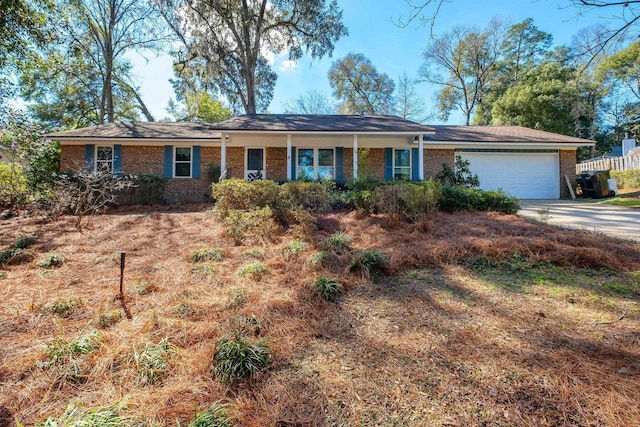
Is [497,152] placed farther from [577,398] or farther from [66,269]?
[66,269]

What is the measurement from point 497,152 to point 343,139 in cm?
751

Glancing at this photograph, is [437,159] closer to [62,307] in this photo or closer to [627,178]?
[627,178]

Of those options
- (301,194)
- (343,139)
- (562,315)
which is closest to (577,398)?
(562,315)

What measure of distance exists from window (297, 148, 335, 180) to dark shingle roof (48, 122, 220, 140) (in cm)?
397

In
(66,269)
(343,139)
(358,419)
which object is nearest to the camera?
(358,419)

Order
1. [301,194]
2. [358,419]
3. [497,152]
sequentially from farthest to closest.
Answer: [497,152] < [301,194] < [358,419]

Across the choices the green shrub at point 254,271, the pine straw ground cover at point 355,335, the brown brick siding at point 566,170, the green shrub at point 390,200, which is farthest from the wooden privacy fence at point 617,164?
the green shrub at point 254,271

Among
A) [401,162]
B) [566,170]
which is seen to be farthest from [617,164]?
[401,162]

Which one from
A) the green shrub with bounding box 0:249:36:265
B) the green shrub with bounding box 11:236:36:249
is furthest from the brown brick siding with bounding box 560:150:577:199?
the green shrub with bounding box 11:236:36:249

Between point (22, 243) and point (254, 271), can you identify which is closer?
point (254, 271)

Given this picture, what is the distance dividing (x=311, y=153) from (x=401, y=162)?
4.27 metres

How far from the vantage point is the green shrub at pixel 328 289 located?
10.7 ft

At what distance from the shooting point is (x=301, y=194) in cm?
714

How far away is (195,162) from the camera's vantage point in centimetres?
1307
